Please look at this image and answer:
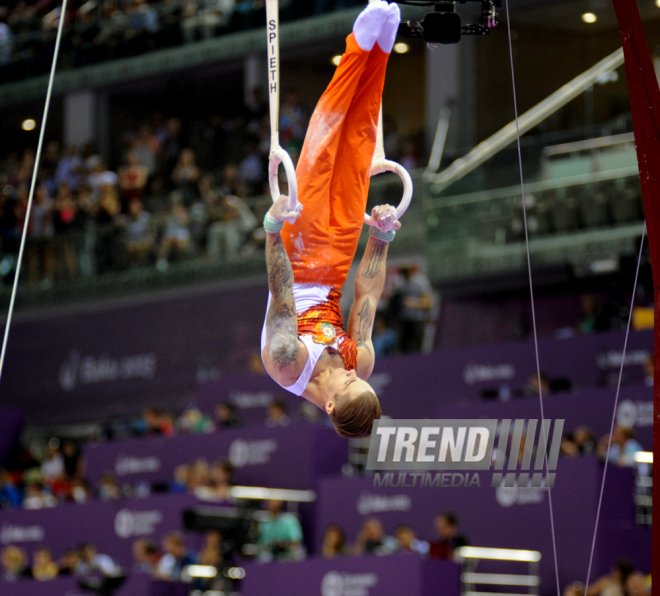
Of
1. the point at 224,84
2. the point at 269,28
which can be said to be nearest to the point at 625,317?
the point at 269,28

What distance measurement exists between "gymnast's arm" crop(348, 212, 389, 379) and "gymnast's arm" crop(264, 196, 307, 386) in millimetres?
467

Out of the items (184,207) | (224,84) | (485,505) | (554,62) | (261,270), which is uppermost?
(224,84)

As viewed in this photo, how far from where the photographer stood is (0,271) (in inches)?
559

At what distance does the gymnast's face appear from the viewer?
483 cm

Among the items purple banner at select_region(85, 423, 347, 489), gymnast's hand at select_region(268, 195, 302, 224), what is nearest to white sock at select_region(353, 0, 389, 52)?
gymnast's hand at select_region(268, 195, 302, 224)

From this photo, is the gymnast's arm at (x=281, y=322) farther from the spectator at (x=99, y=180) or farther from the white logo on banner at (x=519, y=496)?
the spectator at (x=99, y=180)

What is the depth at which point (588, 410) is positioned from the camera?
8719 mm

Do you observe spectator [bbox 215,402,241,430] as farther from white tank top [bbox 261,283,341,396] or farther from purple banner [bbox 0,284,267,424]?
white tank top [bbox 261,283,341,396]

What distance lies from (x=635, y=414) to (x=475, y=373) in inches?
75.1

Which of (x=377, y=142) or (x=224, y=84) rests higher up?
(x=224, y=84)

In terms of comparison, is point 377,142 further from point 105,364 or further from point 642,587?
point 105,364

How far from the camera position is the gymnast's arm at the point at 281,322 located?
487 cm

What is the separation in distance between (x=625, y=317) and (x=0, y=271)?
8.04m

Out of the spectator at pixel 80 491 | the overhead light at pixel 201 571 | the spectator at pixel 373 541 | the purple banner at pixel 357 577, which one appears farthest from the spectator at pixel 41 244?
the spectator at pixel 373 541
